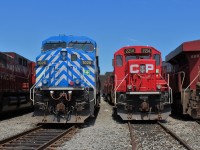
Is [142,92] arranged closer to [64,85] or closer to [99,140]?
[64,85]

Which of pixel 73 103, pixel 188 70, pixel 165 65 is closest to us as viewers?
pixel 73 103

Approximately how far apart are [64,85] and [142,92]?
2859 millimetres

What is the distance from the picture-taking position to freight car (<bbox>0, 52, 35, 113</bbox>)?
560 inches

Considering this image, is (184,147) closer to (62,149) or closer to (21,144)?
(62,149)

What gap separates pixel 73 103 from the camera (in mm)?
10820

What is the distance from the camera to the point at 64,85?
11188 millimetres

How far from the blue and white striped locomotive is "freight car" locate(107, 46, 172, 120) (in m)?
1.36

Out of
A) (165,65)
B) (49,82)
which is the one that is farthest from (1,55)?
(165,65)

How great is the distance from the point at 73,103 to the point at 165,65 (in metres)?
9.21

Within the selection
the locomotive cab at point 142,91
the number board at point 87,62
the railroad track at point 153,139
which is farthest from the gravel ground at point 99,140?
the number board at point 87,62

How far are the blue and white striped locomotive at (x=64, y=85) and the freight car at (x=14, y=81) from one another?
3285mm

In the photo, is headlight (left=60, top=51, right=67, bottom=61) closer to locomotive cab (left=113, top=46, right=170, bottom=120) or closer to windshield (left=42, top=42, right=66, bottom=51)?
windshield (left=42, top=42, right=66, bottom=51)

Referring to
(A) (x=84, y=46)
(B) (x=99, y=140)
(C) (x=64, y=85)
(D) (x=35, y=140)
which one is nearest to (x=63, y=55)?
(C) (x=64, y=85)

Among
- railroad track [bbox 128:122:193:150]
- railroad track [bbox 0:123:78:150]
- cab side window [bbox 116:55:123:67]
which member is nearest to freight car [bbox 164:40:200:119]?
railroad track [bbox 128:122:193:150]
